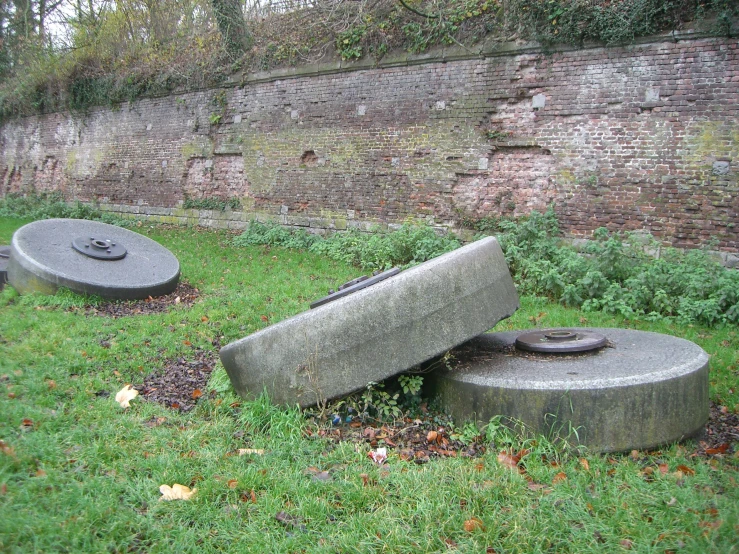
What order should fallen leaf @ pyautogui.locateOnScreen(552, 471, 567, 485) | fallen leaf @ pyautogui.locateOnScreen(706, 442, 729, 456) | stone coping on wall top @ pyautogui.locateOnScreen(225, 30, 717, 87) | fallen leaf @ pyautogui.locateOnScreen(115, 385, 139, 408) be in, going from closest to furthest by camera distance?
fallen leaf @ pyautogui.locateOnScreen(552, 471, 567, 485) < fallen leaf @ pyautogui.locateOnScreen(706, 442, 729, 456) < fallen leaf @ pyautogui.locateOnScreen(115, 385, 139, 408) < stone coping on wall top @ pyautogui.locateOnScreen(225, 30, 717, 87)

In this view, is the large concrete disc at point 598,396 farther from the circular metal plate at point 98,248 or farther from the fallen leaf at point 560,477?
the circular metal plate at point 98,248

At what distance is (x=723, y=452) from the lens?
3469mm

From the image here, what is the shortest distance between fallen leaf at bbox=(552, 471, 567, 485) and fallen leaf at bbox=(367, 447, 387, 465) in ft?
3.12

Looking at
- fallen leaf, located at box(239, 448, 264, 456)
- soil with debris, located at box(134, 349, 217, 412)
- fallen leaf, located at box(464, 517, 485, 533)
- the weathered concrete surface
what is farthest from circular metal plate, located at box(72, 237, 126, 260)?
fallen leaf, located at box(464, 517, 485, 533)

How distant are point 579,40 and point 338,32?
15.9ft

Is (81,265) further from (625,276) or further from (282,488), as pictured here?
(625,276)

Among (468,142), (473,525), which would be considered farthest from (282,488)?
(468,142)

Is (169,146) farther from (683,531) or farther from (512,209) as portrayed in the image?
(683,531)

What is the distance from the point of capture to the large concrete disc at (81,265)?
6.35 m

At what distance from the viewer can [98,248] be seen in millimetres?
7121

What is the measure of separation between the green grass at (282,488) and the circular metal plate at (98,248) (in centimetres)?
260

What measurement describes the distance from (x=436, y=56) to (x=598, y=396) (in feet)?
26.3

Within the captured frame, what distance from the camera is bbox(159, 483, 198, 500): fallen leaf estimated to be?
2879 millimetres

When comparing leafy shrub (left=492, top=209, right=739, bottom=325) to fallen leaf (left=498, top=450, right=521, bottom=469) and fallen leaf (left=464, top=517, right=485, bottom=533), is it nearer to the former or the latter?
fallen leaf (left=498, top=450, right=521, bottom=469)
